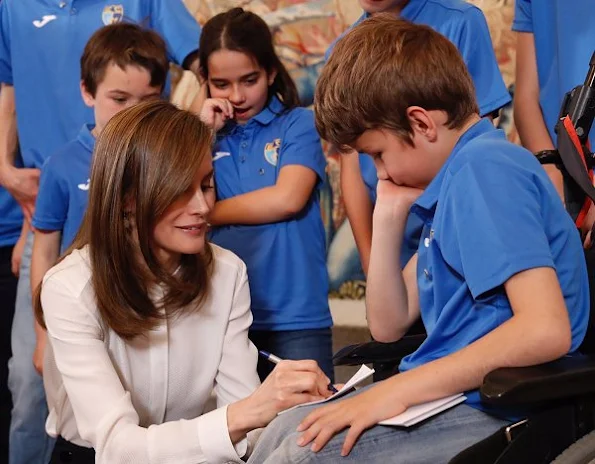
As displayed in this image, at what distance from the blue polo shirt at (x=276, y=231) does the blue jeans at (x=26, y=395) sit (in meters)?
0.70

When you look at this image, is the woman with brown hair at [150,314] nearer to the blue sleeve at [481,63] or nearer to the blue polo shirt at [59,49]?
the blue sleeve at [481,63]

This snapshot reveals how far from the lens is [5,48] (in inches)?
123

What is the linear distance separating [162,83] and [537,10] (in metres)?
1.02

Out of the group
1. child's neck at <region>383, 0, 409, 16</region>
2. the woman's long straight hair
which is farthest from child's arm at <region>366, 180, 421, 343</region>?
child's neck at <region>383, 0, 409, 16</region>

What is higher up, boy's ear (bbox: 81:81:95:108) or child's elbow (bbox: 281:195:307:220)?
boy's ear (bbox: 81:81:95:108)

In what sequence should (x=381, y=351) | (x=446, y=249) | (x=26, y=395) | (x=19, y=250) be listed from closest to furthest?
(x=446, y=249), (x=381, y=351), (x=26, y=395), (x=19, y=250)

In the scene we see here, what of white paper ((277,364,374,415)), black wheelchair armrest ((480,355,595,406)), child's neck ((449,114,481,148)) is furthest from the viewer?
child's neck ((449,114,481,148))

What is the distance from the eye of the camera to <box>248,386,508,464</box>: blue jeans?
4.82 feet

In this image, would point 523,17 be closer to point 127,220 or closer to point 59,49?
point 127,220

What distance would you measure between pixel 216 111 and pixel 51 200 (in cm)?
52

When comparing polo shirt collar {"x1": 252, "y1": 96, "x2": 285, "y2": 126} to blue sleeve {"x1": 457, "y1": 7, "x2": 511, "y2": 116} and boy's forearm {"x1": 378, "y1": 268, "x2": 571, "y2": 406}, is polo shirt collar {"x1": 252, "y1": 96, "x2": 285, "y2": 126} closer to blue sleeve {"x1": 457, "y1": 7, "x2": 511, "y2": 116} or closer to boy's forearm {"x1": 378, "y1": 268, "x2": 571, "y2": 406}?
blue sleeve {"x1": 457, "y1": 7, "x2": 511, "y2": 116}

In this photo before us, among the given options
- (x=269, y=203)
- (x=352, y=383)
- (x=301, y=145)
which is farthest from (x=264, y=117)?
(x=352, y=383)

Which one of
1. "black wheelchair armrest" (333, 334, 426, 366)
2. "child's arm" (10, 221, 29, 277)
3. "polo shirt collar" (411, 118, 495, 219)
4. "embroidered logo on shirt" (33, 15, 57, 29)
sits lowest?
"child's arm" (10, 221, 29, 277)

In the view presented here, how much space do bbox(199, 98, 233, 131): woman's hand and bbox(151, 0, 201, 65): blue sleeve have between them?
1.40 ft
